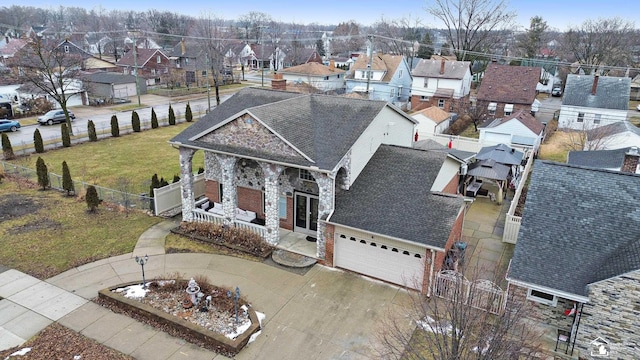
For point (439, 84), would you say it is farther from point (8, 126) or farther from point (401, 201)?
point (8, 126)

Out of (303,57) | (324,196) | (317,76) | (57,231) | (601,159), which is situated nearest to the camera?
(324,196)

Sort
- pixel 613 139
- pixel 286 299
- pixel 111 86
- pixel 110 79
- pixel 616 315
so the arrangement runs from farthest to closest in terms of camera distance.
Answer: pixel 110 79 → pixel 111 86 → pixel 613 139 → pixel 286 299 → pixel 616 315

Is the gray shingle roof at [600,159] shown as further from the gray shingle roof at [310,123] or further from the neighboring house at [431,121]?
the neighboring house at [431,121]

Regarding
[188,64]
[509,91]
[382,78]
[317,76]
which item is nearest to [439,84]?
[509,91]

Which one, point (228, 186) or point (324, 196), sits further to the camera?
point (228, 186)

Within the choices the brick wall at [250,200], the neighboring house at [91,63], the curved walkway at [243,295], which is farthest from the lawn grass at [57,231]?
the neighboring house at [91,63]

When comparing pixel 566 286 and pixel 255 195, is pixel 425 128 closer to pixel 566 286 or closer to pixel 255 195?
pixel 255 195

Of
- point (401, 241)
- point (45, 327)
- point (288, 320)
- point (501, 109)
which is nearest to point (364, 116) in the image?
point (401, 241)
